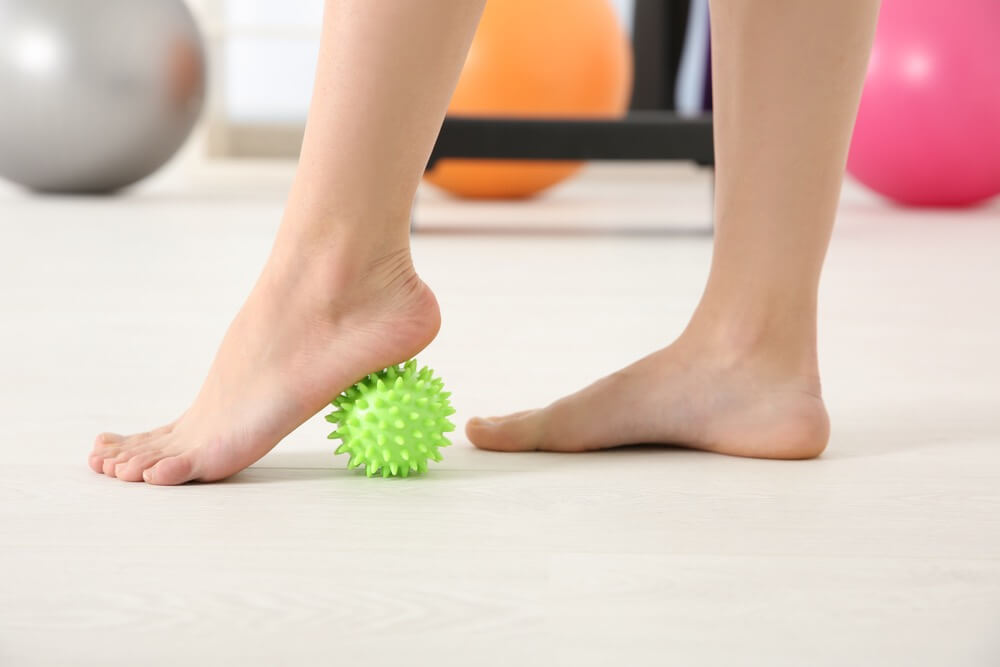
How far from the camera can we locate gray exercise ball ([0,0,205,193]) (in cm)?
314

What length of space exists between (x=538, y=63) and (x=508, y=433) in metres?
2.54

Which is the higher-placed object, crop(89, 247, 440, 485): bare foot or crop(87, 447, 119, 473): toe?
crop(89, 247, 440, 485): bare foot

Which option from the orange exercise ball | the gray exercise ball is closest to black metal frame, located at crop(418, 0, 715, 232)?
the orange exercise ball

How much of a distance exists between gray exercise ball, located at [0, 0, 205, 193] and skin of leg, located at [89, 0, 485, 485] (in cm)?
242

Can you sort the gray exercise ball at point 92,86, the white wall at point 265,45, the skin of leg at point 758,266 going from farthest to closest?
the white wall at point 265,45 < the gray exercise ball at point 92,86 < the skin of leg at point 758,266

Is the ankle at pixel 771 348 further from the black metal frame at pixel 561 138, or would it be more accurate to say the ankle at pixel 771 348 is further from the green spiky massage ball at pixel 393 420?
the black metal frame at pixel 561 138

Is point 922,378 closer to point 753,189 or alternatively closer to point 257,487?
point 753,189

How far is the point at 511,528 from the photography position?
0.85m

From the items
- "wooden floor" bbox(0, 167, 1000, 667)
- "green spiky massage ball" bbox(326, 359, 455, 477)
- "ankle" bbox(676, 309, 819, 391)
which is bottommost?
"wooden floor" bbox(0, 167, 1000, 667)

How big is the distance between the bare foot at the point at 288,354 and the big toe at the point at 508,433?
0.13 metres

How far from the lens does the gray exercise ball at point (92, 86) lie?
3141 millimetres

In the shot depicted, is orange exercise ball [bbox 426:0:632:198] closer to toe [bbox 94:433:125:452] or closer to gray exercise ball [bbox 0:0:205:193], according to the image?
gray exercise ball [bbox 0:0:205:193]

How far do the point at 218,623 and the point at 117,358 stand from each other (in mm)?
817

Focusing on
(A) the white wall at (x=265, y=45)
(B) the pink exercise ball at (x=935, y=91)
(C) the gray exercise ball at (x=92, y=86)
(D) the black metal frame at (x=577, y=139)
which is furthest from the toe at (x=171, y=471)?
(A) the white wall at (x=265, y=45)
